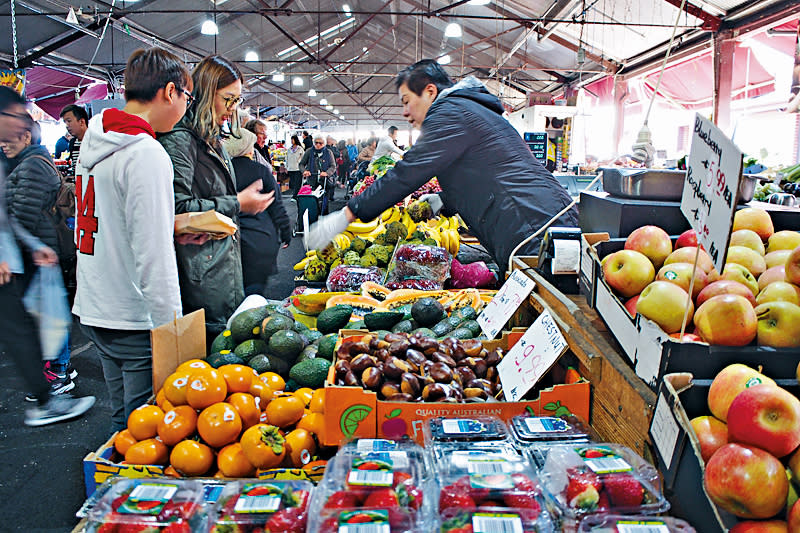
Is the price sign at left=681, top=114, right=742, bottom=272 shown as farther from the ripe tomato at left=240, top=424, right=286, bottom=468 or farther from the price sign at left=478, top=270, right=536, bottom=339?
the ripe tomato at left=240, top=424, right=286, bottom=468

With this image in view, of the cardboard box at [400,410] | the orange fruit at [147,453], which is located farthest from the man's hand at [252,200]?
the cardboard box at [400,410]

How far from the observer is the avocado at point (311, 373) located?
187 cm

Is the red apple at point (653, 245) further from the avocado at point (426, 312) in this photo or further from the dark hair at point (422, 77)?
the dark hair at point (422, 77)

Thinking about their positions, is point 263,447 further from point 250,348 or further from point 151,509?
point 250,348

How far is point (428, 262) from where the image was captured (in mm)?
3414

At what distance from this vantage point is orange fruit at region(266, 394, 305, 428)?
63.3 inches

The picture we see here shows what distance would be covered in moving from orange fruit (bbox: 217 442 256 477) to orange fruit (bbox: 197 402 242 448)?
0.12 feet

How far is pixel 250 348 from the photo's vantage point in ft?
6.82

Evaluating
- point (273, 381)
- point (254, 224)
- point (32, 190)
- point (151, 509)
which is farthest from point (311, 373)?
point (32, 190)

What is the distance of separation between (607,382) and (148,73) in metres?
1.74

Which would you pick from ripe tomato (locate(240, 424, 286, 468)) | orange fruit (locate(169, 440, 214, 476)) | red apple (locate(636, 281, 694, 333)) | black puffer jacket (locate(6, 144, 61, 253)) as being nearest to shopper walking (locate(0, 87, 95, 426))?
black puffer jacket (locate(6, 144, 61, 253))

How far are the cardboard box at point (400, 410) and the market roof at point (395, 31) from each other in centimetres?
750

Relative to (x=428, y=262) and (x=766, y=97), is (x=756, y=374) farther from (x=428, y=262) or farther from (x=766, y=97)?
(x=766, y=97)

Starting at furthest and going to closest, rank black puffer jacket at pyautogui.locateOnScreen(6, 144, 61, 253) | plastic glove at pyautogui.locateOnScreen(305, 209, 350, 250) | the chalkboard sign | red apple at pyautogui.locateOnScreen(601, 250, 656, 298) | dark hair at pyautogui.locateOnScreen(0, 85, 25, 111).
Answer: the chalkboard sign
black puffer jacket at pyautogui.locateOnScreen(6, 144, 61, 253)
dark hair at pyautogui.locateOnScreen(0, 85, 25, 111)
plastic glove at pyautogui.locateOnScreen(305, 209, 350, 250)
red apple at pyautogui.locateOnScreen(601, 250, 656, 298)
